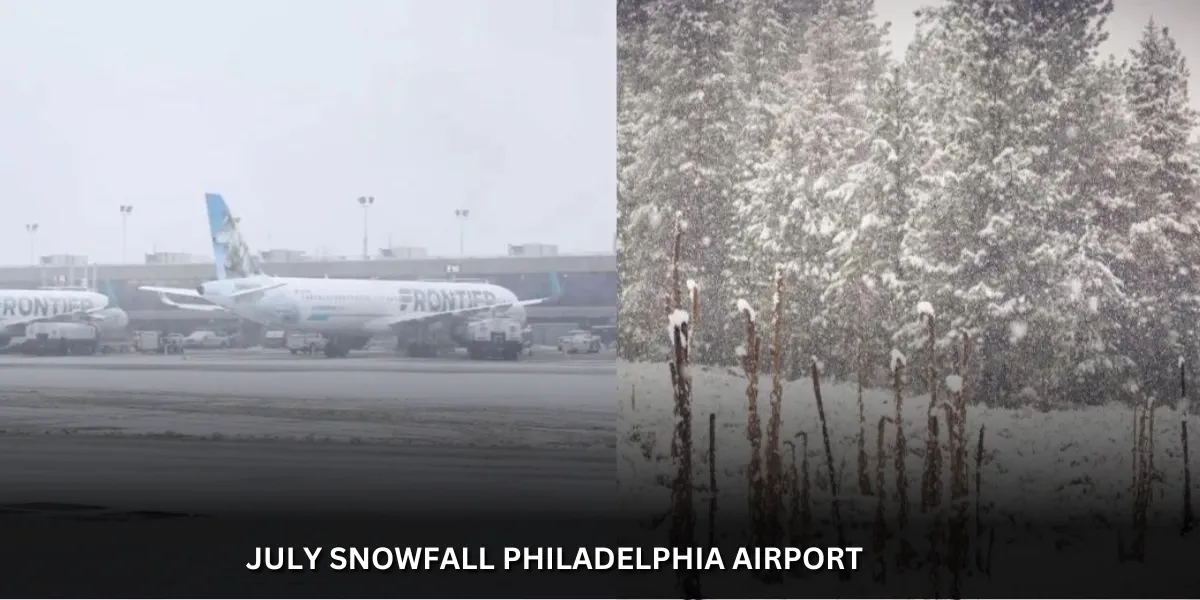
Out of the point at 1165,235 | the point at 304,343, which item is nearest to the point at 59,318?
the point at 304,343

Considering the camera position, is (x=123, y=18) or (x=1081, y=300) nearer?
(x=1081, y=300)

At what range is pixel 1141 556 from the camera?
18.0ft

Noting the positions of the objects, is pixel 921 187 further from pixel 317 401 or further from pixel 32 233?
pixel 32 233

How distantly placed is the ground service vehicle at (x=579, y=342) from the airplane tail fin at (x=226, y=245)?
208 cm

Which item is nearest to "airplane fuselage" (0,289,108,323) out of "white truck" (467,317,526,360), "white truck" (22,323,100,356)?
"white truck" (22,323,100,356)

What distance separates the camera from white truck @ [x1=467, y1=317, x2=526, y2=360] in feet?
32.4

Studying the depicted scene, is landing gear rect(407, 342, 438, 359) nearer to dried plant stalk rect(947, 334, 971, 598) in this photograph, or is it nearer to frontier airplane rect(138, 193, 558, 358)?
frontier airplane rect(138, 193, 558, 358)

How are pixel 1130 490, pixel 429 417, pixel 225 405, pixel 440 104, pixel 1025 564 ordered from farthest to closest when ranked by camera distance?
pixel 225 405 < pixel 429 417 < pixel 440 104 < pixel 1130 490 < pixel 1025 564

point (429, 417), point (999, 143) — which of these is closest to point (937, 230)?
point (999, 143)

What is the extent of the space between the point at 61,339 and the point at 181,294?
1.68 m

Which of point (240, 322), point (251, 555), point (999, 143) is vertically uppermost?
point (999, 143)

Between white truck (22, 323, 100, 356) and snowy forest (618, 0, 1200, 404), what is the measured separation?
5.79m

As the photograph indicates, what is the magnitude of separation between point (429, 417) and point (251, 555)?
3965 millimetres

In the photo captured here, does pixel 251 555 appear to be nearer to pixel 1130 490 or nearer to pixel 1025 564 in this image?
pixel 1025 564
